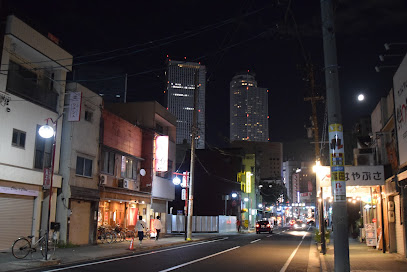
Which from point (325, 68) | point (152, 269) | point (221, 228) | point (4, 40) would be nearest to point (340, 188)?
point (325, 68)

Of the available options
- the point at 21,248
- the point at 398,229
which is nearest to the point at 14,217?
the point at 21,248

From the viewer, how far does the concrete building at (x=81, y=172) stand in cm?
2197

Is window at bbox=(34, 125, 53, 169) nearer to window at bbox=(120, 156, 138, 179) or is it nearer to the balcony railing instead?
the balcony railing

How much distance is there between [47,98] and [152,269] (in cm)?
1245

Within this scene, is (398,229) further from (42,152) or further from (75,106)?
(42,152)

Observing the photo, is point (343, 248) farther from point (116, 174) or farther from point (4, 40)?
point (116, 174)

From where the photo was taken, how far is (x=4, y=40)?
1870cm

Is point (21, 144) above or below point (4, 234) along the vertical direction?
above

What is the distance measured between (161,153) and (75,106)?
10.8 meters

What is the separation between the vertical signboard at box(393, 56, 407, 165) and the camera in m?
14.7

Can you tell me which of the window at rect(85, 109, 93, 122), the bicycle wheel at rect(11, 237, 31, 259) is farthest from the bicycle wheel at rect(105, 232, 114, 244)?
the bicycle wheel at rect(11, 237, 31, 259)

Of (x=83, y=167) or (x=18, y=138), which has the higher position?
(x=18, y=138)

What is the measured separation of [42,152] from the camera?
21.1 meters

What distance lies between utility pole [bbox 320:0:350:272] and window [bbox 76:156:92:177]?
17119 mm
